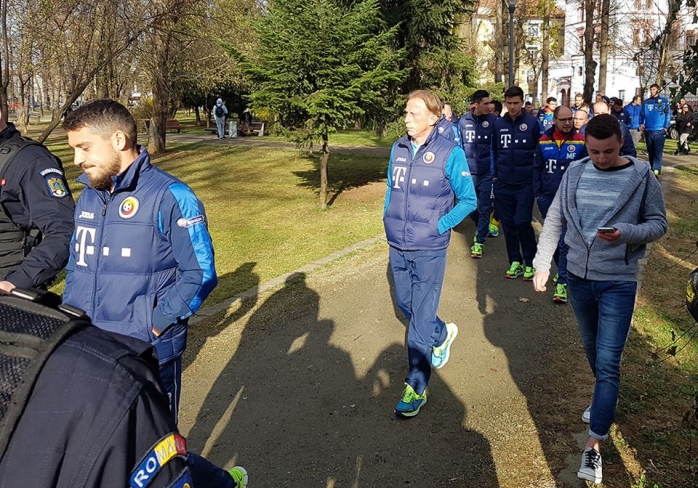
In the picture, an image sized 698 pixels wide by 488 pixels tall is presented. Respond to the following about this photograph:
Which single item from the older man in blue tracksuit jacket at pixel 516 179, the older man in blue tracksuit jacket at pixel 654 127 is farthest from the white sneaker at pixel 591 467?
the older man in blue tracksuit jacket at pixel 654 127

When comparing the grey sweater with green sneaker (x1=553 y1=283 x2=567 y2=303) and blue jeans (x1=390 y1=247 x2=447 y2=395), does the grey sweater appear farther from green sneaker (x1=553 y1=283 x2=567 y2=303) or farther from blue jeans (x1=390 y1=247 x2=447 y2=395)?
green sneaker (x1=553 y1=283 x2=567 y2=303)

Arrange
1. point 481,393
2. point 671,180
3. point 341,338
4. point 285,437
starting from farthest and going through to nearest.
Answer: point 671,180
point 341,338
point 481,393
point 285,437

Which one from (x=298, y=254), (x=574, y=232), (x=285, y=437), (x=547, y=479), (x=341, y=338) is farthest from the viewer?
(x=298, y=254)

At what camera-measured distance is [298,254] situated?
353 inches

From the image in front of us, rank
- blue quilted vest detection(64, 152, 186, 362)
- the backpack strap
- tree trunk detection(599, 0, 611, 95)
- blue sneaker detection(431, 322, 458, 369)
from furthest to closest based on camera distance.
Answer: tree trunk detection(599, 0, 611, 95)
blue sneaker detection(431, 322, 458, 369)
blue quilted vest detection(64, 152, 186, 362)
the backpack strap

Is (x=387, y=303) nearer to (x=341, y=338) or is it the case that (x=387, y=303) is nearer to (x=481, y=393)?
(x=341, y=338)

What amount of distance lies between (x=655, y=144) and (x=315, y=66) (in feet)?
29.7

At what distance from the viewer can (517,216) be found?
7488 millimetres

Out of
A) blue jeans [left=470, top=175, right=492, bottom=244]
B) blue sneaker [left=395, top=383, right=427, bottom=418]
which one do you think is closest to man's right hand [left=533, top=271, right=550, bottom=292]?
blue sneaker [left=395, top=383, right=427, bottom=418]

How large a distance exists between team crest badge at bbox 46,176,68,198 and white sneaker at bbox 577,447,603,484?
3.32 m

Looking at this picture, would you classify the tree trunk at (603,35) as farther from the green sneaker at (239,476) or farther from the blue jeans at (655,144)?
the green sneaker at (239,476)

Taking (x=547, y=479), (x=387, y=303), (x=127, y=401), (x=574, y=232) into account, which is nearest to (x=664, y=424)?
(x=547, y=479)

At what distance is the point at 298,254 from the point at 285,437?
4.96 meters

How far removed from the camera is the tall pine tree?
11016mm
